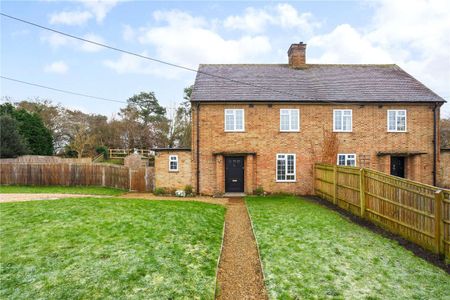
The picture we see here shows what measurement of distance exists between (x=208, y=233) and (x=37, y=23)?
990 cm

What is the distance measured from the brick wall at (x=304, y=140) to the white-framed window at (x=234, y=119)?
274mm

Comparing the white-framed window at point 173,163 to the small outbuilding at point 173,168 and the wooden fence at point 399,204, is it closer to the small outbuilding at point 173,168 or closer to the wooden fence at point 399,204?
the small outbuilding at point 173,168

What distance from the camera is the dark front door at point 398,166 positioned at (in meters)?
17.6

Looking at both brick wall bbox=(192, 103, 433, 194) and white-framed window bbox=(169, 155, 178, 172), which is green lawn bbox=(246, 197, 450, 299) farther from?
white-framed window bbox=(169, 155, 178, 172)

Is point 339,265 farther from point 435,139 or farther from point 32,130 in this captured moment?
point 32,130

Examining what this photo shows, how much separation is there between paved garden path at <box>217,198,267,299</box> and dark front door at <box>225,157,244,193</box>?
296 inches

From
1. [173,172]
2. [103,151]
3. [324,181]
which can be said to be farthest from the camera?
[103,151]

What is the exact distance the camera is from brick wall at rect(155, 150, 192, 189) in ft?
55.8

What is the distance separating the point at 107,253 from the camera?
619cm

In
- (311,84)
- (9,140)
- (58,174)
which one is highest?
(311,84)

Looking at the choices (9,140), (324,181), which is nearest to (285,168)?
(324,181)

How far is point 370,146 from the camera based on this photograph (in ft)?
56.6

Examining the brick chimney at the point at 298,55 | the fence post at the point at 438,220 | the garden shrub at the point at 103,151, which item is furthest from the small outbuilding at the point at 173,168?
the garden shrub at the point at 103,151

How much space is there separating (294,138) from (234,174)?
14.6 ft
